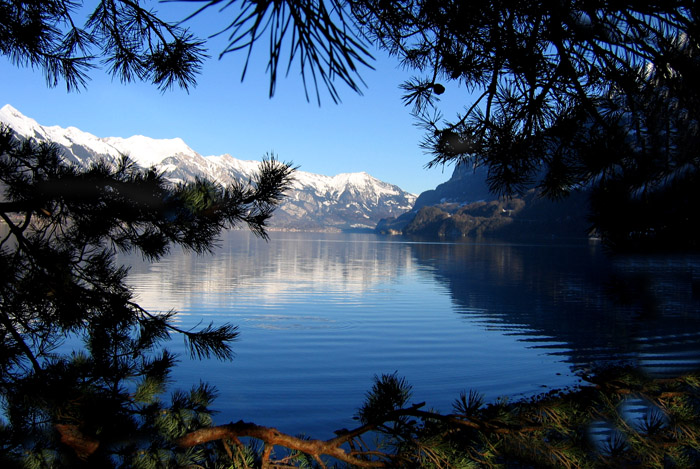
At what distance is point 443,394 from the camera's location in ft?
26.2

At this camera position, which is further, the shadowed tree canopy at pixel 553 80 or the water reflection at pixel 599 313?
the water reflection at pixel 599 313

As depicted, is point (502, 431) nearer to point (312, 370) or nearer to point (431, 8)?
point (431, 8)

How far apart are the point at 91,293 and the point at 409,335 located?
11.0 meters

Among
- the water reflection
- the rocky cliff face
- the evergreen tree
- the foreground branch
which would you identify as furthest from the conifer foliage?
the rocky cliff face

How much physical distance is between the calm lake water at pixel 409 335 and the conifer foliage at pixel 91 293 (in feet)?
8.70

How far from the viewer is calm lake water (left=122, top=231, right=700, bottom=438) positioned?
7.90 meters

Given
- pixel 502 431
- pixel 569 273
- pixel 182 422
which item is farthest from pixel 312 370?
pixel 569 273

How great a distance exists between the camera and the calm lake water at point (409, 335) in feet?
25.9

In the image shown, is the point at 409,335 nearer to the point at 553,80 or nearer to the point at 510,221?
the point at 553,80

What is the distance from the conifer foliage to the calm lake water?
2.65 m

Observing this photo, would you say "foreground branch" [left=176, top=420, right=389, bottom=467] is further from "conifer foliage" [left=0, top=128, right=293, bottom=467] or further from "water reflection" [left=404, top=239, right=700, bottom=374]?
"water reflection" [left=404, top=239, right=700, bottom=374]

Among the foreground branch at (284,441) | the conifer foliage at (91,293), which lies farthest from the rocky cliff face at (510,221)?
the foreground branch at (284,441)

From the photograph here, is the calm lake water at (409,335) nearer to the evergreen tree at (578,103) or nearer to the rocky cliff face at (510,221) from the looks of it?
the evergreen tree at (578,103)

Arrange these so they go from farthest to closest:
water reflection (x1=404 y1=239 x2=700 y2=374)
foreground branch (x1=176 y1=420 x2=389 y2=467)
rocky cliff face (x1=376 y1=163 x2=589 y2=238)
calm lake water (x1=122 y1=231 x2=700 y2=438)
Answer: rocky cliff face (x1=376 y1=163 x2=589 y2=238) < water reflection (x1=404 y1=239 x2=700 y2=374) < calm lake water (x1=122 y1=231 x2=700 y2=438) < foreground branch (x1=176 y1=420 x2=389 y2=467)
